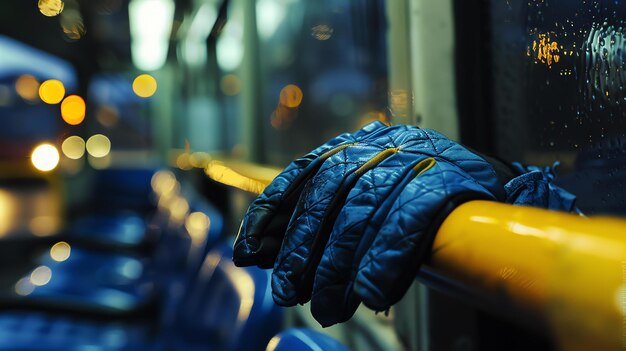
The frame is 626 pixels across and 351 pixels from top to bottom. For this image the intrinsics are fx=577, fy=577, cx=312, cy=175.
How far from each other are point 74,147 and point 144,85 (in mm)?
1506

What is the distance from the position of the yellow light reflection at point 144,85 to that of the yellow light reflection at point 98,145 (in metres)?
0.81

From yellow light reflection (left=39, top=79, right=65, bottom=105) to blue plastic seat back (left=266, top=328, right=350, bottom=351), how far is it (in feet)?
20.6

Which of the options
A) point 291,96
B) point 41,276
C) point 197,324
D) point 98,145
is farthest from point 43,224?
point 197,324

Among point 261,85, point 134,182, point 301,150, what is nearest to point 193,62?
point 134,182

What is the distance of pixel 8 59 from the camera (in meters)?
6.11

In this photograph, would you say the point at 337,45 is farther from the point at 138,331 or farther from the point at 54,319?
the point at 54,319

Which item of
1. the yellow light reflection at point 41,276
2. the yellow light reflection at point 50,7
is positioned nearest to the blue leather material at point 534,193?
the yellow light reflection at point 41,276

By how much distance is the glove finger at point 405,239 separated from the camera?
416 mm

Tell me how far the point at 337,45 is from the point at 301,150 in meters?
0.52

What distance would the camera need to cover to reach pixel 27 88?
21.7 ft

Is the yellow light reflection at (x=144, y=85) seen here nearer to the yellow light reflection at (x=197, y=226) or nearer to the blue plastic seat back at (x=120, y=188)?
the blue plastic seat back at (x=120, y=188)

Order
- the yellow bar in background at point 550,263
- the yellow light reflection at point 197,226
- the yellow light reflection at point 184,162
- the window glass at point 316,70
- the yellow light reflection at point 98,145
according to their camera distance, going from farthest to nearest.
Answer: the yellow light reflection at point 98,145, the yellow light reflection at point 184,162, the yellow light reflection at point 197,226, the window glass at point 316,70, the yellow bar in background at point 550,263

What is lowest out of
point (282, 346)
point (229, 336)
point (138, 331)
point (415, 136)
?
point (138, 331)

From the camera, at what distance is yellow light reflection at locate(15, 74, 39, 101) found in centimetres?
651
